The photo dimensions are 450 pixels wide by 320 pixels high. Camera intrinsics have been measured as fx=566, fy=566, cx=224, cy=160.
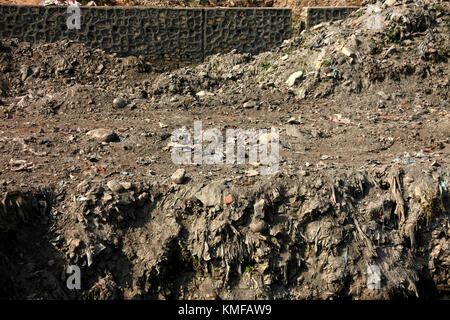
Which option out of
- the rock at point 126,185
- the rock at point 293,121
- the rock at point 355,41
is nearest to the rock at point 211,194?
the rock at point 126,185

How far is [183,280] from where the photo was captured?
491cm

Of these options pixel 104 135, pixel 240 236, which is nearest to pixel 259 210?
pixel 240 236

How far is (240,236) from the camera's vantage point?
4883mm

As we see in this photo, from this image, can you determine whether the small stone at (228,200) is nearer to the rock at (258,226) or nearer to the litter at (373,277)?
the rock at (258,226)

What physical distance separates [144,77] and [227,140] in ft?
7.58

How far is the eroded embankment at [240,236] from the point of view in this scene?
473cm

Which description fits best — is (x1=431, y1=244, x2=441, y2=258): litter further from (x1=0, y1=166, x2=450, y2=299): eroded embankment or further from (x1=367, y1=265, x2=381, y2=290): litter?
(x1=367, y1=265, x2=381, y2=290): litter

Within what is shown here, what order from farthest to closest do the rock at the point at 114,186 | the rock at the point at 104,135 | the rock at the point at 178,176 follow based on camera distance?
the rock at the point at 104,135 → the rock at the point at 178,176 → the rock at the point at 114,186

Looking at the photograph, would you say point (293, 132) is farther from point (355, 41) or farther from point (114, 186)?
point (114, 186)

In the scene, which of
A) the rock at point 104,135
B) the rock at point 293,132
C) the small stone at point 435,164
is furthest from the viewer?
the rock at point 293,132

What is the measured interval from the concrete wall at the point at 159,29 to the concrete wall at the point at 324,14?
27 centimetres

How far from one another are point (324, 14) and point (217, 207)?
419 centimetres

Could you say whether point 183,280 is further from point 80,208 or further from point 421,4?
point 421,4

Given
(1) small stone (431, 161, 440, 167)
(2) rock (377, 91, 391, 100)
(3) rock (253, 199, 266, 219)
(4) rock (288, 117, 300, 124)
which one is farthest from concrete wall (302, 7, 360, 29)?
(3) rock (253, 199, 266, 219)
